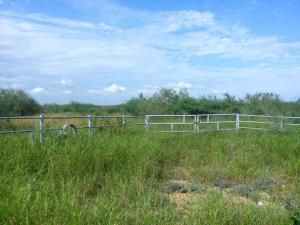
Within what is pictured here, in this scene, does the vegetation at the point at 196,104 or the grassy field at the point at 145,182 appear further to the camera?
the vegetation at the point at 196,104

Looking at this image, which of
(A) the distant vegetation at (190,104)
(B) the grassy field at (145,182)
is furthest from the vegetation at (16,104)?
(B) the grassy field at (145,182)

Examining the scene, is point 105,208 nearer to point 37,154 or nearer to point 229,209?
point 229,209

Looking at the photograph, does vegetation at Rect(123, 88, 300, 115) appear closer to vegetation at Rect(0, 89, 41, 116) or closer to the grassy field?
vegetation at Rect(0, 89, 41, 116)

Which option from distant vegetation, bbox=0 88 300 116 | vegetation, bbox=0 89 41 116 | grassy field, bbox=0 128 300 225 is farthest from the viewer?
distant vegetation, bbox=0 88 300 116

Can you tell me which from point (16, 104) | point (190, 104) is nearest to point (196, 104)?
point (190, 104)

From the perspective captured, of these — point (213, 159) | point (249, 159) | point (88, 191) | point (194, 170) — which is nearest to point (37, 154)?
point (88, 191)

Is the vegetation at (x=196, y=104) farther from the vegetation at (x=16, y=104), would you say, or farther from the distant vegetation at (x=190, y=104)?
the vegetation at (x=16, y=104)

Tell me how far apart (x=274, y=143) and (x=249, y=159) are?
99.2 inches

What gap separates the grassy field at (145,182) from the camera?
5738mm

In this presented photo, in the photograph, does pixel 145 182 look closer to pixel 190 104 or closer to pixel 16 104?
pixel 16 104

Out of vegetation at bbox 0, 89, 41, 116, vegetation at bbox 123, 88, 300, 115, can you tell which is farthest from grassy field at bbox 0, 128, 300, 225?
vegetation at bbox 123, 88, 300, 115

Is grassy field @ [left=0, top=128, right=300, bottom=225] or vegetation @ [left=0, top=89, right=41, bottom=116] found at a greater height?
vegetation @ [left=0, top=89, right=41, bottom=116]

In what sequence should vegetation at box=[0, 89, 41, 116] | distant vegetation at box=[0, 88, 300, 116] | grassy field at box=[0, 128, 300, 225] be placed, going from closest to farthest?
grassy field at box=[0, 128, 300, 225] < vegetation at box=[0, 89, 41, 116] < distant vegetation at box=[0, 88, 300, 116]

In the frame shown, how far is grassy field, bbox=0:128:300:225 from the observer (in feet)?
18.8
